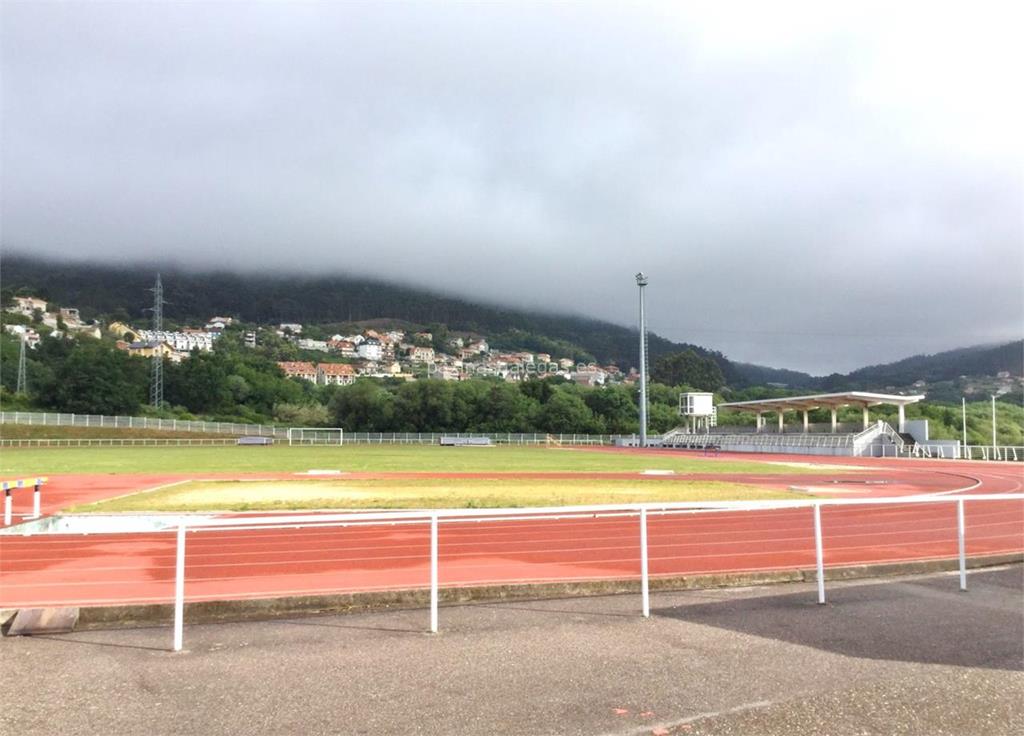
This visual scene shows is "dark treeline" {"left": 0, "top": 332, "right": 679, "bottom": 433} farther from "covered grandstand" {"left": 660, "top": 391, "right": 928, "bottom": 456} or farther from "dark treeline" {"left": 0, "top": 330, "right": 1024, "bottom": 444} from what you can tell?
"covered grandstand" {"left": 660, "top": 391, "right": 928, "bottom": 456}

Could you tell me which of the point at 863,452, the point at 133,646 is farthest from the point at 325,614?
the point at 863,452

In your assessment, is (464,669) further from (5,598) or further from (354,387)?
(354,387)

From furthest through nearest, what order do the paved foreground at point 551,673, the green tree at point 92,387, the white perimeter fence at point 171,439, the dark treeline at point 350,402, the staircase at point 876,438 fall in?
the dark treeline at point 350,402 < the green tree at point 92,387 < the white perimeter fence at point 171,439 < the staircase at point 876,438 < the paved foreground at point 551,673

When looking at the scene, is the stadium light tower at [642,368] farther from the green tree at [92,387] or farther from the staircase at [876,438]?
the green tree at [92,387]

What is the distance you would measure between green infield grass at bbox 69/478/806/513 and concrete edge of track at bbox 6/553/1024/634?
7.48 meters

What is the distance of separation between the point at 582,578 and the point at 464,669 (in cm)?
294

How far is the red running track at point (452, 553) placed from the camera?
793cm

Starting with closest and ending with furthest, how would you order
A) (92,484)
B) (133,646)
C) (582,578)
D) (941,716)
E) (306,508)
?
(941,716) → (133,646) → (582,578) → (306,508) → (92,484)

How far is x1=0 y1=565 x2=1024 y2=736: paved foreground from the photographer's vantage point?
13.7 feet

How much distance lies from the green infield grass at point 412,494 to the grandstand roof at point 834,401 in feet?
141

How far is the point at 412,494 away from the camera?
18.8 meters

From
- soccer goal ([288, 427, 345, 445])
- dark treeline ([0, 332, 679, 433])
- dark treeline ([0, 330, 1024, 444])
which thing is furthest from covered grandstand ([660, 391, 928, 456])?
soccer goal ([288, 427, 345, 445])

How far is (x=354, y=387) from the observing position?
103 metres

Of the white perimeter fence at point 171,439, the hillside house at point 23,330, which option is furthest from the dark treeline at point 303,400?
the hillside house at point 23,330
